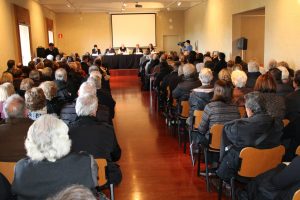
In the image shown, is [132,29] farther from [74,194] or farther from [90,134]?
[74,194]

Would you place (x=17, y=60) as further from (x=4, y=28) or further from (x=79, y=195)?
(x=79, y=195)

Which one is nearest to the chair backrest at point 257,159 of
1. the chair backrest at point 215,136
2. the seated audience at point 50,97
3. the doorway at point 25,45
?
the chair backrest at point 215,136

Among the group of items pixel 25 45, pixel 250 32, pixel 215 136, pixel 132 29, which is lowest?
pixel 215 136

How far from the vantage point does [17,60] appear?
36.6ft

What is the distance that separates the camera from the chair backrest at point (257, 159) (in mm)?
2799

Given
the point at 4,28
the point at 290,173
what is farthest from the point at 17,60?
the point at 290,173

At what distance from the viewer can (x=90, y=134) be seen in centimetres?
279

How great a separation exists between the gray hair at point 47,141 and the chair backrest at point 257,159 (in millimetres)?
1490

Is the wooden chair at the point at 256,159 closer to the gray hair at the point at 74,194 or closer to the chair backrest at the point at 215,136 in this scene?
the chair backrest at the point at 215,136

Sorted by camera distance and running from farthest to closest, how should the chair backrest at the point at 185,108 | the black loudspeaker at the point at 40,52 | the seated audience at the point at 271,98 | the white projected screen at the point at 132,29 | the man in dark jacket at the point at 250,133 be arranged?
the white projected screen at the point at 132,29
the black loudspeaker at the point at 40,52
the chair backrest at the point at 185,108
the seated audience at the point at 271,98
the man in dark jacket at the point at 250,133

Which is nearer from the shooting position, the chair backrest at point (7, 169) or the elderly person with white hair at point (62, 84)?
the chair backrest at point (7, 169)

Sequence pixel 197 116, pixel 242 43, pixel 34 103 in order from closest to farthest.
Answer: pixel 34 103
pixel 197 116
pixel 242 43

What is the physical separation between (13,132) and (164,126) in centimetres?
422

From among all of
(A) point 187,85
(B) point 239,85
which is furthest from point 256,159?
(A) point 187,85
